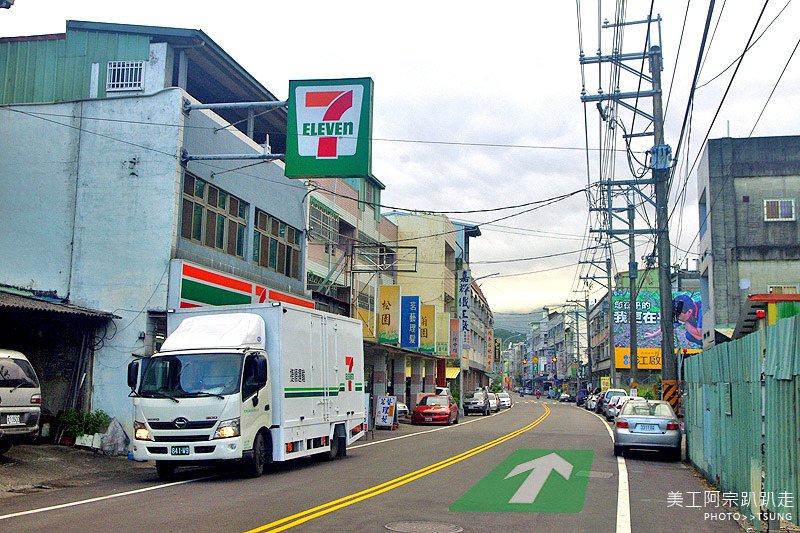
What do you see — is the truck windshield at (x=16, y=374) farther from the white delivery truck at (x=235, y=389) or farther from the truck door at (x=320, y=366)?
the truck door at (x=320, y=366)

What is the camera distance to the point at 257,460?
51.2 feet

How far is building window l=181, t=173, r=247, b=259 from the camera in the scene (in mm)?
22047

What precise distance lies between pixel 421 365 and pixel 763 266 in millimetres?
21952

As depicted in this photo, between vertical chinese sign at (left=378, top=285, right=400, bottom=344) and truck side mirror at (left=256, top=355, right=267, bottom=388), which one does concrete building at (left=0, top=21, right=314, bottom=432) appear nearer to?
truck side mirror at (left=256, top=355, right=267, bottom=388)

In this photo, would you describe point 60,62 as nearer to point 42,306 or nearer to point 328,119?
point 42,306

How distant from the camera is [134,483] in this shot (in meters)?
14.9

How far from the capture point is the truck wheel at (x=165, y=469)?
15.3m

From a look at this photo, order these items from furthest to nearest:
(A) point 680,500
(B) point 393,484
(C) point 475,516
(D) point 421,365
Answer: (D) point 421,365
(B) point 393,484
(A) point 680,500
(C) point 475,516

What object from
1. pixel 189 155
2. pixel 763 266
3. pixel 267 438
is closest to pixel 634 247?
pixel 763 266

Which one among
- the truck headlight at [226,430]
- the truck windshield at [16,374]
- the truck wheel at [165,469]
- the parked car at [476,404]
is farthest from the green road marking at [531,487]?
the parked car at [476,404]

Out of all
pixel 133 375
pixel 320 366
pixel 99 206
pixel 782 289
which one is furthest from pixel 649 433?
pixel 782 289

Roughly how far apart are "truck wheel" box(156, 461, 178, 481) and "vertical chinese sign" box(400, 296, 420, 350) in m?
28.8

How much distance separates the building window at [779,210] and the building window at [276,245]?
2068 cm

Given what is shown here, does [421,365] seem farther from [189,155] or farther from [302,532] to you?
[302,532]
